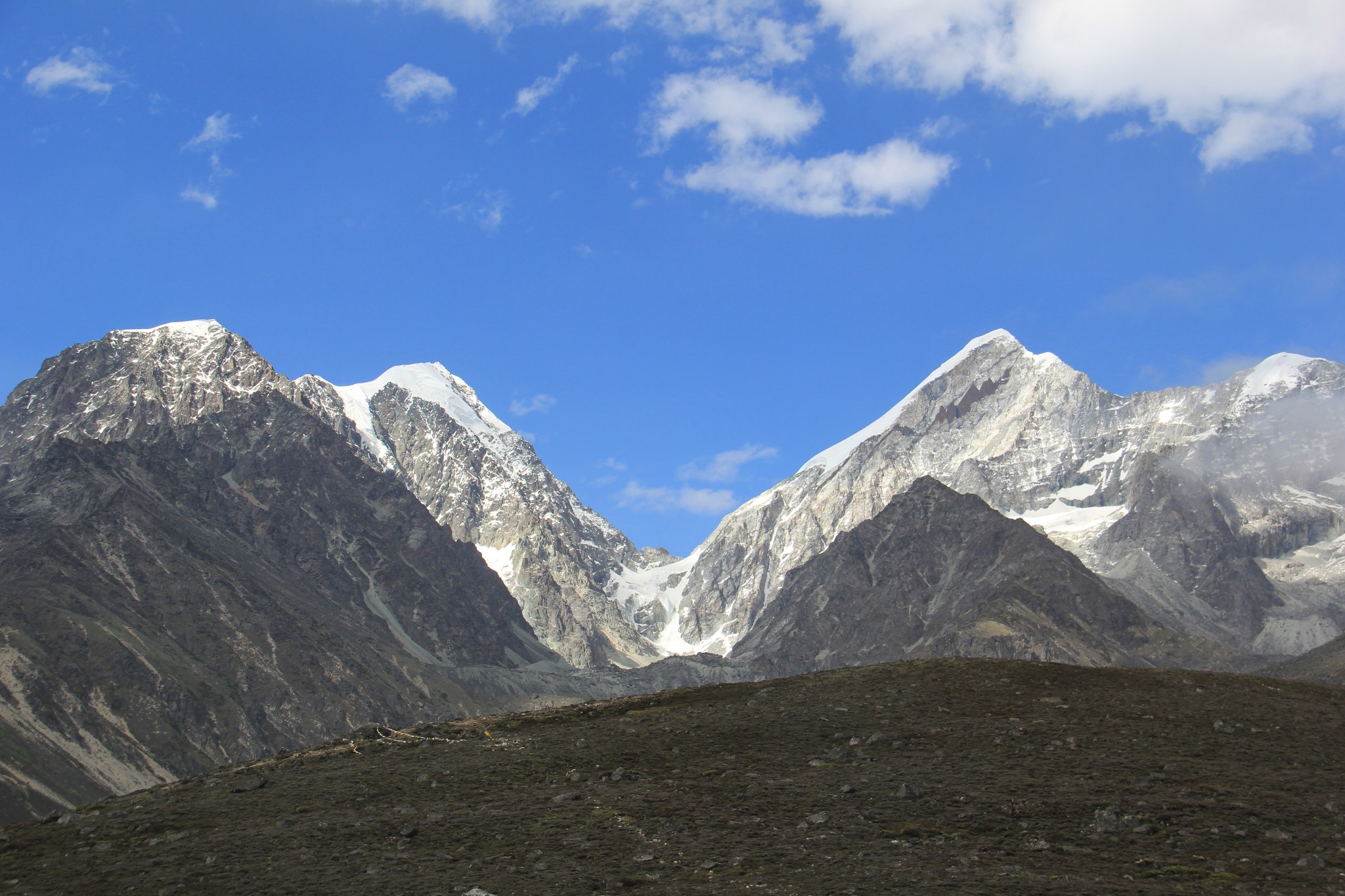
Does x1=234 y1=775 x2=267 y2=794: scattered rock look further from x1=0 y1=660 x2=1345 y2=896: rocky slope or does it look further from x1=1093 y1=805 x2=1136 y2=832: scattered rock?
x1=1093 y1=805 x2=1136 y2=832: scattered rock

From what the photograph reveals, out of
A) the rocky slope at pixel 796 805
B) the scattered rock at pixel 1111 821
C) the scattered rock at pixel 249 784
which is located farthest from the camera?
the scattered rock at pixel 249 784

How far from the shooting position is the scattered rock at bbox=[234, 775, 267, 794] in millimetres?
46312

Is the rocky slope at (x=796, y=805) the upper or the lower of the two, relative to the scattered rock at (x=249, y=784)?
lower

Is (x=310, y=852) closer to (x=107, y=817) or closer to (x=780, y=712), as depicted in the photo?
(x=107, y=817)

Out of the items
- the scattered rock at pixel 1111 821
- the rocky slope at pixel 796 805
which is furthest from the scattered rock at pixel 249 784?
the scattered rock at pixel 1111 821

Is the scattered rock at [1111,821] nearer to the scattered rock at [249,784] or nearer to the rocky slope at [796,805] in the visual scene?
the rocky slope at [796,805]

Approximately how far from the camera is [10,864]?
3688 cm

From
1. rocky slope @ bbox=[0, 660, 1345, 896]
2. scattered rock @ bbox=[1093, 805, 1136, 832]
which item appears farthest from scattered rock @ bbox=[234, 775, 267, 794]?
scattered rock @ bbox=[1093, 805, 1136, 832]

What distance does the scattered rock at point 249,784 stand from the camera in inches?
1823

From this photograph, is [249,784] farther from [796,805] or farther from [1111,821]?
[1111,821]

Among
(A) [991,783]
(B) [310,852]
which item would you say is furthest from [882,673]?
(B) [310,852]

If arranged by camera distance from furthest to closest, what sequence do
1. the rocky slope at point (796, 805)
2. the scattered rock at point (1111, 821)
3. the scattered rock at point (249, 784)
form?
the scattered rock at point (249, 784)
the scattered rock at point (1111, 821)
the rocky slope at point (796, 805)

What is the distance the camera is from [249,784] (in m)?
46.7

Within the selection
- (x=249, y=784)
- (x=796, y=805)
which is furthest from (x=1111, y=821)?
(x=249, y=784)
